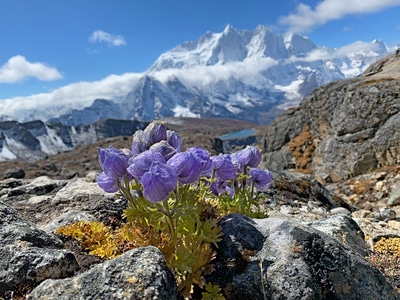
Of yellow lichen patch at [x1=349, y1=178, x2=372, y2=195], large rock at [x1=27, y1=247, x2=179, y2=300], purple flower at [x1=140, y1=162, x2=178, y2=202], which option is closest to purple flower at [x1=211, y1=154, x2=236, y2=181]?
purple flower at [x1=140, y1=162, x2=178, y2=202]

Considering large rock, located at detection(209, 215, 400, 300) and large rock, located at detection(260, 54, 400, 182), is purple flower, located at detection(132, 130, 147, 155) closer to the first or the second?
large rock, located at detection(209, 215, 400, 300)

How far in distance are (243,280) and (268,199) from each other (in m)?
6.26

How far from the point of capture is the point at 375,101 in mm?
18484

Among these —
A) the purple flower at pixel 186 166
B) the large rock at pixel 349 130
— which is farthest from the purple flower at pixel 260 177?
the large rock at pixel 349 130

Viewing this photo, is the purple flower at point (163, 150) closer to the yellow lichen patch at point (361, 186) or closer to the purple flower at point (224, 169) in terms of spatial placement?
the purple flower at point (224, 169)

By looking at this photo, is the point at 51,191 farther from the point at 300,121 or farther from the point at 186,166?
the point at 300,121

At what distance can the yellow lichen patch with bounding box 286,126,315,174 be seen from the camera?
958 inches

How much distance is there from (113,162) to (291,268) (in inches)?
75.7

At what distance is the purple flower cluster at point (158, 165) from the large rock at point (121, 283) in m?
0.53

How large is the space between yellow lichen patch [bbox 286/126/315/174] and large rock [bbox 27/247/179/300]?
2119 cm

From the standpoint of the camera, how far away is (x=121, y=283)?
2934 mm

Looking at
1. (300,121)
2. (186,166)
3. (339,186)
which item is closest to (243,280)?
(186,166)

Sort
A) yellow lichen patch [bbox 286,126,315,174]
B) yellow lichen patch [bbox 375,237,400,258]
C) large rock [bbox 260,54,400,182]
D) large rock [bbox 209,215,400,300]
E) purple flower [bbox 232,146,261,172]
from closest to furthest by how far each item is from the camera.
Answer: large rock [bbox 209,215,400,300] → purple flower [bbox 232,146,261,172] → yellow lichen patch [bbox 375,237,400,258] → large rock [bbox 260,54,400,182] → yellow lichen patch [bbox 286,126,315,174]

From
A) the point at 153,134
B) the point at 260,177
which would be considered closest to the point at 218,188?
Result: the point at 260,177
